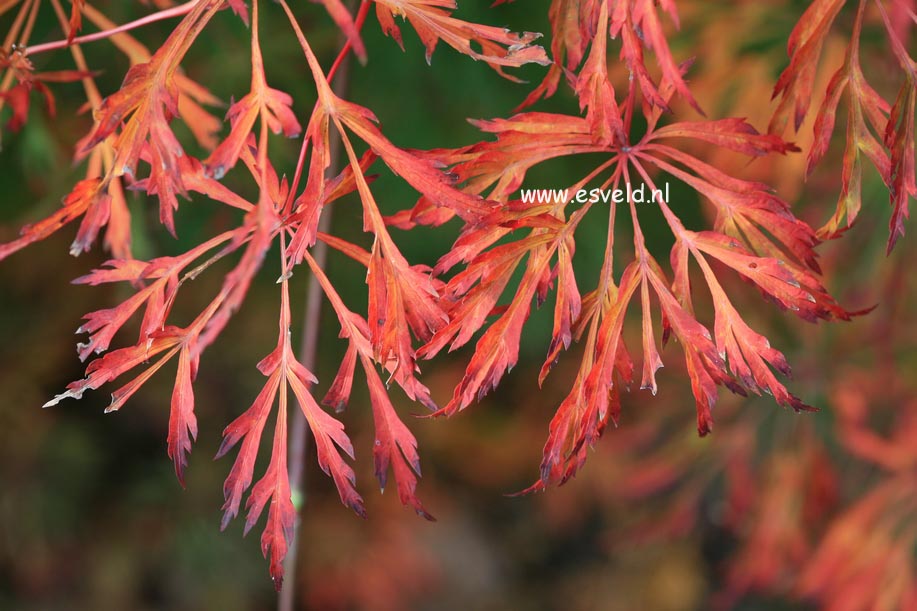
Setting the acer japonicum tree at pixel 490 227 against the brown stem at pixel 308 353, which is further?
the brown stem at pixel 308 353

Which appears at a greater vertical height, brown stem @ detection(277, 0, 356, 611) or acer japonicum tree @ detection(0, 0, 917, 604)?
acer japonicum tree @ detection(0, 0, 917, 604)

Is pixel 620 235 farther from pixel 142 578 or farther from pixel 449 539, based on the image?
pixel 142 578

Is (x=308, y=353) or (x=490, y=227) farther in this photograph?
(x=308, y=353)

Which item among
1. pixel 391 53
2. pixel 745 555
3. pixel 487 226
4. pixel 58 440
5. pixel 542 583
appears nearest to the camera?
pixel 487 226

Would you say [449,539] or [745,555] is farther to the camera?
[449,539]

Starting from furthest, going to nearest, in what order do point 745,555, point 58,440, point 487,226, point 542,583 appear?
point 542,583, point 58,440, point 745,555, point 487,226

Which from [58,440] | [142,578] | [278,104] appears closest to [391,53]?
[278,104]

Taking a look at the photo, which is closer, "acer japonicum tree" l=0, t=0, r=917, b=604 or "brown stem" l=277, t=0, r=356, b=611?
"acer japonicum tree" l=0, t=0, r=917, b=604

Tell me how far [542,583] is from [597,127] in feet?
5.37

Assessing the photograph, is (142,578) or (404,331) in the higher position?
(404,331)

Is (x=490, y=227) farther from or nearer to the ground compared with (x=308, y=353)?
farther from the ground

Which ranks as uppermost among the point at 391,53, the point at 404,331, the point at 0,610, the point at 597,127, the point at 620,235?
the point at 597,127

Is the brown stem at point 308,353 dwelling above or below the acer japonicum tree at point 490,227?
below

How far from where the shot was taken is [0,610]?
1588mm
